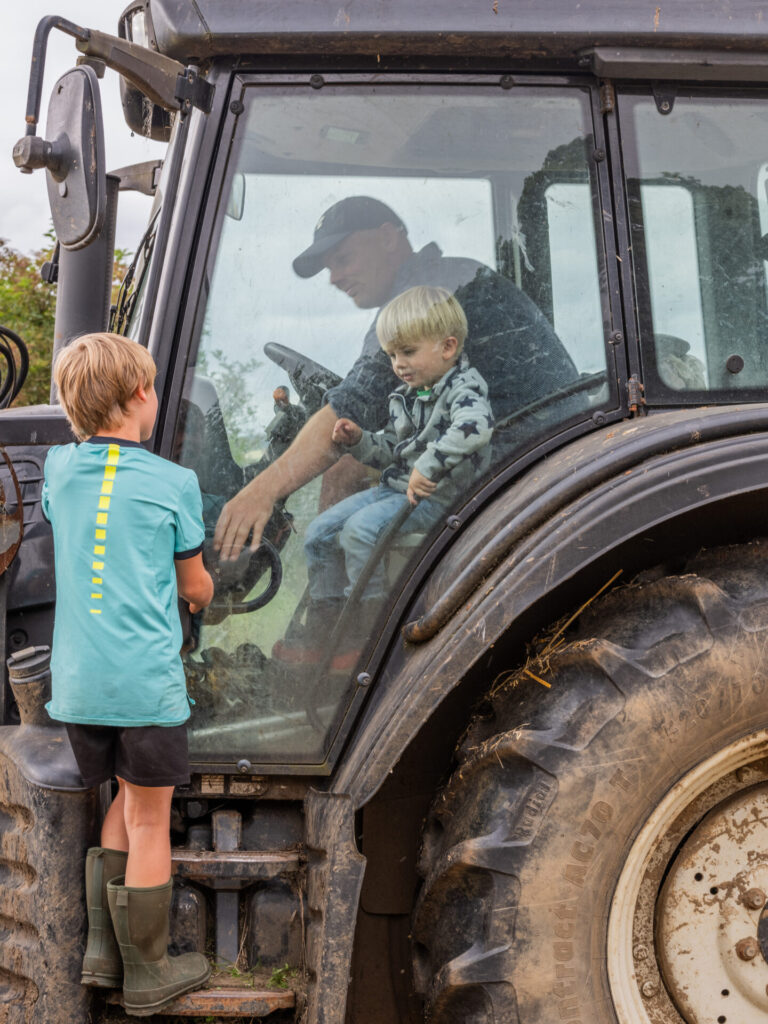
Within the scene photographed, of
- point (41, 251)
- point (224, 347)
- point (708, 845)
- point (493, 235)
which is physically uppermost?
point (41, 251)

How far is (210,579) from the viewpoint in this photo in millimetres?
2299

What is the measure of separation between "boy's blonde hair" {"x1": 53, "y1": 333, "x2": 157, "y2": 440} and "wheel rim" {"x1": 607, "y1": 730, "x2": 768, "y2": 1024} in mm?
1389

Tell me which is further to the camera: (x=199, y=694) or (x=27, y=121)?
(x=199, y=694)

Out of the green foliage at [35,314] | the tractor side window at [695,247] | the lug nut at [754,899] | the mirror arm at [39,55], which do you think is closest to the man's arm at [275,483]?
the tractor side window at [695,247]

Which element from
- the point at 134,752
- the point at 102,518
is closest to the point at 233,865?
the point at 134,752

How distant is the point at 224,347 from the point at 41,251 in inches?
336

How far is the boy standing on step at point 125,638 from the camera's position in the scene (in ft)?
7.15

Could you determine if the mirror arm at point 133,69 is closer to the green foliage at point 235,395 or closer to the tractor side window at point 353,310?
the tractor side window at point 353,310

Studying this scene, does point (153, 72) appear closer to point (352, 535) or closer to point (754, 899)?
point (352, 535)

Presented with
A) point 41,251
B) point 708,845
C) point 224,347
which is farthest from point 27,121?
point 41,251

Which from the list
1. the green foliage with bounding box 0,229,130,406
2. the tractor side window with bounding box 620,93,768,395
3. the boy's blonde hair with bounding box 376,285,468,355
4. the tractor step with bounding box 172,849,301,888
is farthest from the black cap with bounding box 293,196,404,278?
the green foliage with bounding box 0,229,130,406

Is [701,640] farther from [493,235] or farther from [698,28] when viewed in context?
[698,28]

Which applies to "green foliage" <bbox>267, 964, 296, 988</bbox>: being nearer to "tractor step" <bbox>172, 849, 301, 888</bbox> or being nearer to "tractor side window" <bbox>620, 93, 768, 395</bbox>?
"tractor step" <bbox>172, 849, 301, 888</bbox>

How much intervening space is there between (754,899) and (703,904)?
99mm
